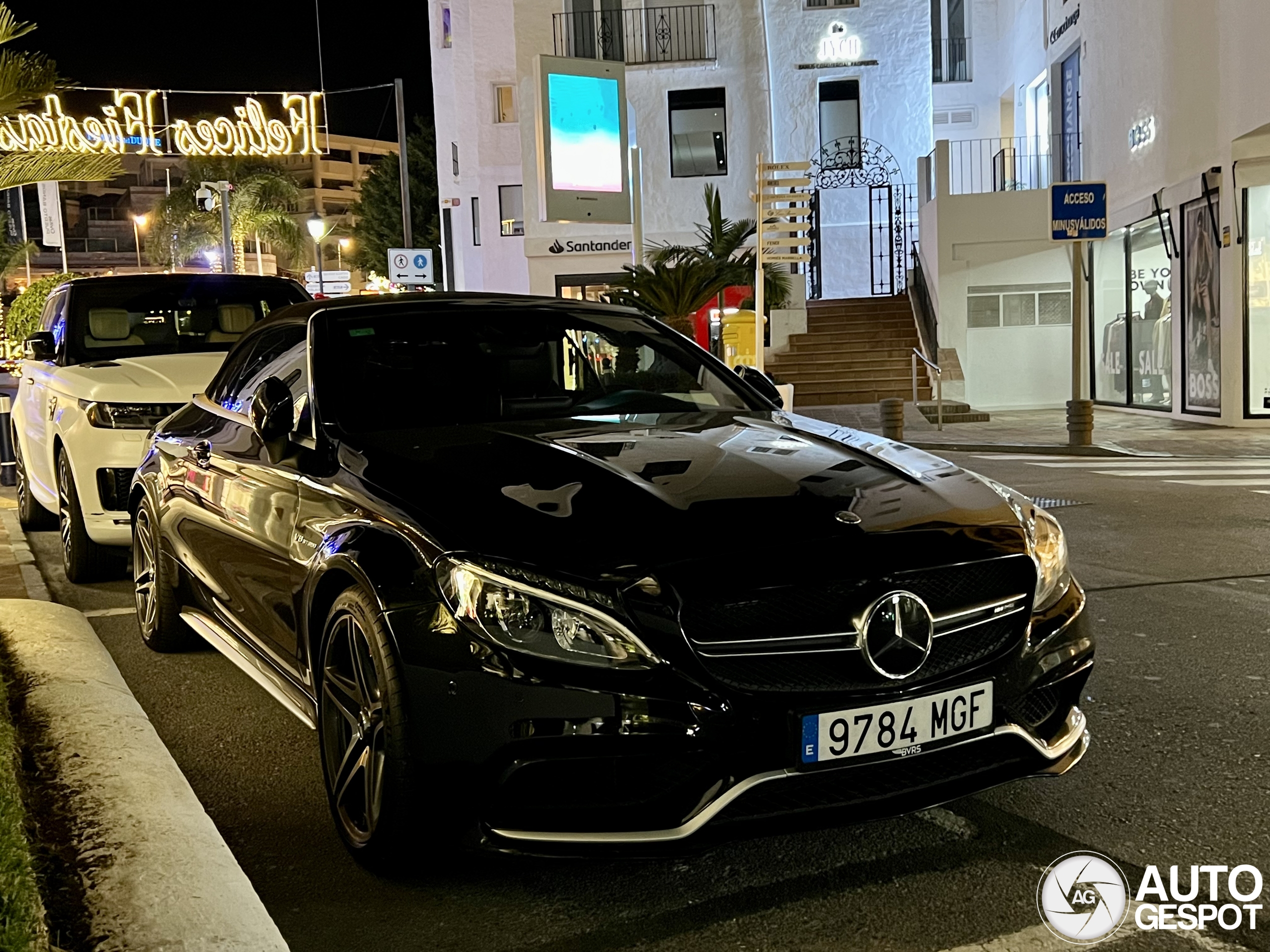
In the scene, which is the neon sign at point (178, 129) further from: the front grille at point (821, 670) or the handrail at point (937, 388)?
the front grille at point (821, 670)

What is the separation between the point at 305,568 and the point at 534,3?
30023 mm

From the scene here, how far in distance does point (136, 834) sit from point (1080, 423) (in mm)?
13954

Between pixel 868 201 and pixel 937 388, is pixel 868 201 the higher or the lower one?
the higher one

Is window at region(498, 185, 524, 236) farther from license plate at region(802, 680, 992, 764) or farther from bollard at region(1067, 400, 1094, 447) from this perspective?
license plate at region(802, 680, 992, 764)

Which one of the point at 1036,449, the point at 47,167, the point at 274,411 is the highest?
the point at 47,167

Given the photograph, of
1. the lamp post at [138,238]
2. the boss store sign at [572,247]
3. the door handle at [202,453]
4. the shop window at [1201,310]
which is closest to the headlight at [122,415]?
the door handle at [202,453]

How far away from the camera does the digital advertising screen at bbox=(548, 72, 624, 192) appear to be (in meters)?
22.5

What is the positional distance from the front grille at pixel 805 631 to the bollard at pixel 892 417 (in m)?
13.3

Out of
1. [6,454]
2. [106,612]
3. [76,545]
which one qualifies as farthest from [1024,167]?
[106,612]

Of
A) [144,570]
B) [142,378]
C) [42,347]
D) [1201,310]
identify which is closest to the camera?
[144,570]

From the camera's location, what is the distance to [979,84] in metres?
32.9

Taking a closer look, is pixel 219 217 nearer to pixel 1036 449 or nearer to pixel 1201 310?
pixel 1201 310

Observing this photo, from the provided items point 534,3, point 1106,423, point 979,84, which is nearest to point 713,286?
point 1106,423

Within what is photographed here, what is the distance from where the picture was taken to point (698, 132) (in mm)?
30641
